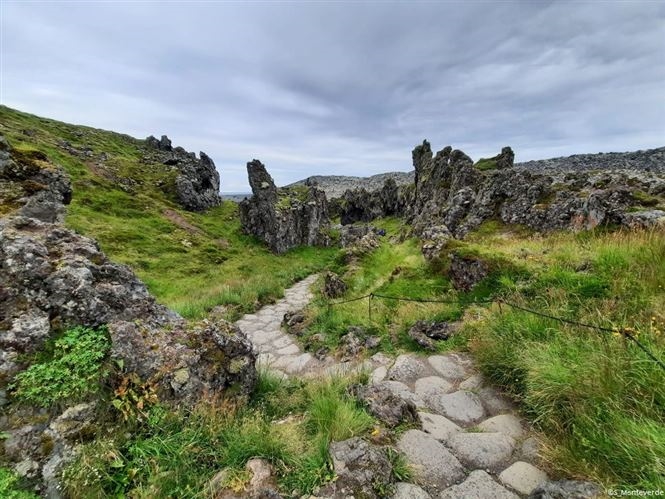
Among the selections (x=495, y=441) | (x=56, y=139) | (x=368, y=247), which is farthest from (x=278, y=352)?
(x=56, y=139)

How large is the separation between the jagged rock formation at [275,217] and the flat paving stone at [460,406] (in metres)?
38.1

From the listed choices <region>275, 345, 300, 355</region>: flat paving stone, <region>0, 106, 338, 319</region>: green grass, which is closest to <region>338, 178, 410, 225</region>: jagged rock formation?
<region>0, 106, 338, 319</region>: green grass

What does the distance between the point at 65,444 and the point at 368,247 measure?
17611 millimetres

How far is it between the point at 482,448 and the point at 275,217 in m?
40.2

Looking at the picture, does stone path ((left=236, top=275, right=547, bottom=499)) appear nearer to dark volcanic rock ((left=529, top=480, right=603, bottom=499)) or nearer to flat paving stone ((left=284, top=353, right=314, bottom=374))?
dark volcanic rock ((left=529, top=480, right=603, bottom=499))

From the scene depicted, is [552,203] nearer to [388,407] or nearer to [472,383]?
[472,383]

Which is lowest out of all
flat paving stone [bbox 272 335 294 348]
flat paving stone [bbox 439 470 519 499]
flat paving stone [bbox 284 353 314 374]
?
flat paving stone [bbox 272 335 294 348]

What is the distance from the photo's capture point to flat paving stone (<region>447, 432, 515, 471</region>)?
394cm

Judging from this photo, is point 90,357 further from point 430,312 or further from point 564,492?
point 430,312

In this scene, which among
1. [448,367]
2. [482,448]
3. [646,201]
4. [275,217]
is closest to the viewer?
[482,448]

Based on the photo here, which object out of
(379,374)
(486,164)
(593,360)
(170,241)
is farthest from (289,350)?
(486,164)

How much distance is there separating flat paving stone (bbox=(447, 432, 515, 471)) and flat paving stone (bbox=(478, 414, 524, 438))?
0.12 metres

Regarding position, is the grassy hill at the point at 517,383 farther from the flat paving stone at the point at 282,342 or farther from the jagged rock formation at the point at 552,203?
the jagged rock formation at the point at 552,203

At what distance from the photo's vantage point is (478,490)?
3.52m
